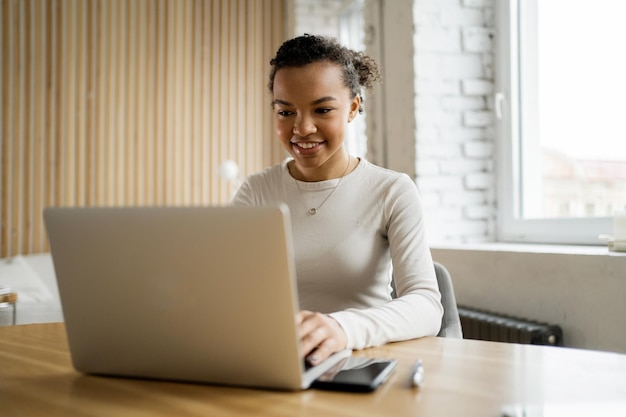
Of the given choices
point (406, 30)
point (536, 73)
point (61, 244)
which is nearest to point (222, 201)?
→ point (406, 30)

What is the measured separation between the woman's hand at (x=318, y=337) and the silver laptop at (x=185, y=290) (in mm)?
35

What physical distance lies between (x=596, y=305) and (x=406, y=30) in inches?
61.6

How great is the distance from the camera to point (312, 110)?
1.60 metres

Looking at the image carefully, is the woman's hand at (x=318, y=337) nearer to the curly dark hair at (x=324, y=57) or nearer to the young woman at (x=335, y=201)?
the young woman at (x=335, y=201)

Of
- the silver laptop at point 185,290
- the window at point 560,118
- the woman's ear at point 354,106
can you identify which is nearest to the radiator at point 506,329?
the window at point 560,118

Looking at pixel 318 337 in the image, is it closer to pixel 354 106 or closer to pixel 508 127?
pixel 354 106

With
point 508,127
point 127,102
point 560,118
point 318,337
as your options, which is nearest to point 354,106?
point 318,337

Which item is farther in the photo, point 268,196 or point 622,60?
point 622,60

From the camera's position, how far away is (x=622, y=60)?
2270mm

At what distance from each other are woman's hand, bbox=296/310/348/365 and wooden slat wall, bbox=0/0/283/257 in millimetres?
3679

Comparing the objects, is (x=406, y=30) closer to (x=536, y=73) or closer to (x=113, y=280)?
(x=536, y=73)

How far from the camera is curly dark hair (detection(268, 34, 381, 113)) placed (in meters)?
1.60

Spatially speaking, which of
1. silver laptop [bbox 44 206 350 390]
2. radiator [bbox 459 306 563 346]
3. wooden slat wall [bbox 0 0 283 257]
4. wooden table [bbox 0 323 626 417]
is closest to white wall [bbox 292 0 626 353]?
radiator [bbox 459 306 563 346]

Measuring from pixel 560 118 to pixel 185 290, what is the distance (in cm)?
215
